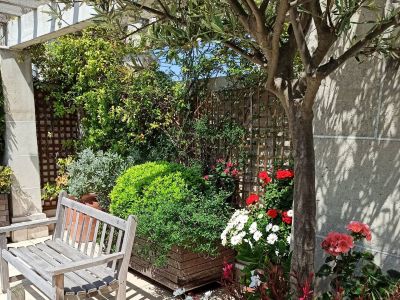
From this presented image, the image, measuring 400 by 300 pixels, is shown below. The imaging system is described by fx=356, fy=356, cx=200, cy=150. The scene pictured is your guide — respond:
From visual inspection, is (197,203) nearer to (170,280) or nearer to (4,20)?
(170,280)

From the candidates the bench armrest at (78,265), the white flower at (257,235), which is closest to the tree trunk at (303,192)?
the white flower at (257,235)

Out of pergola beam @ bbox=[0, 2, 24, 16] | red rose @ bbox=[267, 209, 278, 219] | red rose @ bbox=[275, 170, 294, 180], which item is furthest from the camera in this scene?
pergola beam @ bbox=[0, 2, 24, 16]

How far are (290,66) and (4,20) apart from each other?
488 centimetres

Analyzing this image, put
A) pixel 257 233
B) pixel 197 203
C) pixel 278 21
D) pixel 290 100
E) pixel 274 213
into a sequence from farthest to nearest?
1. pixel 197 203
2. pixel 274 213
3. pixel 257 233
4. pixel 290 100
5. pixel 278 21

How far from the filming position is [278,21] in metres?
1.45

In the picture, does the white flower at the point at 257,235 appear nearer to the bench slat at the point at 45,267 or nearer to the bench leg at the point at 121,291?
the bench leg at the point at 121,291

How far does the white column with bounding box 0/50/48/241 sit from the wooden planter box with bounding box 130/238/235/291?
8.51ft

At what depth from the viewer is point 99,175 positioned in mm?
4891

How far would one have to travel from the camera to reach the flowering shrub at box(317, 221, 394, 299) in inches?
73.0

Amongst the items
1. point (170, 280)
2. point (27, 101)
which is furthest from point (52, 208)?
point (170, 280)

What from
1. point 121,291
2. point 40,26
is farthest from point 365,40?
point 40,26

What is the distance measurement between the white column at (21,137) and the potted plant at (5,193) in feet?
0.28

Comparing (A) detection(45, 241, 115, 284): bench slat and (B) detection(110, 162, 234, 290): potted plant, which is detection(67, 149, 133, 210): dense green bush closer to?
(B) detection(110, 162, 234, 290): potted plant

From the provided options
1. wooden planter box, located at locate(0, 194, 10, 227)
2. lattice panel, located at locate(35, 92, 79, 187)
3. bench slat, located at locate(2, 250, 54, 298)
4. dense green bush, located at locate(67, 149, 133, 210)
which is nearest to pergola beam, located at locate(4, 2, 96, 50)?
lattice panel, located at locate(35, 92, 79, 187)
